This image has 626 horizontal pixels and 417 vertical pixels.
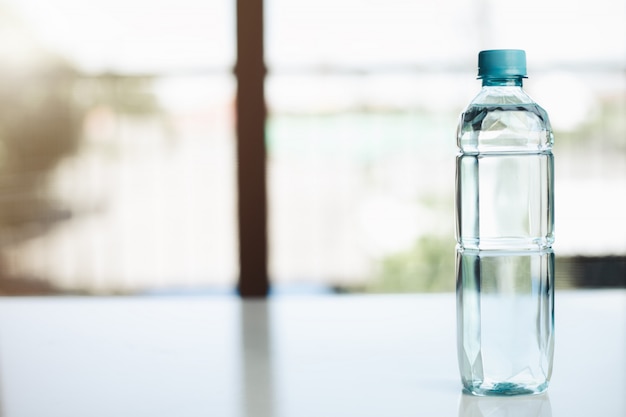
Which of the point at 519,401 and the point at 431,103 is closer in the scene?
the point at 519,401

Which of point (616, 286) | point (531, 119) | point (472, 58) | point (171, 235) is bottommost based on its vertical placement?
point (616, 286)

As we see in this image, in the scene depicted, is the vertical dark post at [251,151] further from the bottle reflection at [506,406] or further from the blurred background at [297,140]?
the bottle reflection at [506,406]

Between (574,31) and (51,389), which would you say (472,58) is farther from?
(51,389)

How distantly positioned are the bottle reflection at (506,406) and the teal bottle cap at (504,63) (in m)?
0.29

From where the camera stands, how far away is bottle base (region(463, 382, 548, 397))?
79cm

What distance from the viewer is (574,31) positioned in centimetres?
372

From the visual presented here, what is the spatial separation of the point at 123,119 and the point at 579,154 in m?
2.07

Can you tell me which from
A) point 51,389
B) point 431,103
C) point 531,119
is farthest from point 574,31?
point 51,389

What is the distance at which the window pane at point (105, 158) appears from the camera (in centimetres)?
379

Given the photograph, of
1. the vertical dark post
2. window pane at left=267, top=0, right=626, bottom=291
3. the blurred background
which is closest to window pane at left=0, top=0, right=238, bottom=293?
the blurred background

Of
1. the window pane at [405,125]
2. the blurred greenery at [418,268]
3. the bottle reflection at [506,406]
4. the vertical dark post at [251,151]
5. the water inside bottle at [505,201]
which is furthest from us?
the blurred greenery at [418,268]

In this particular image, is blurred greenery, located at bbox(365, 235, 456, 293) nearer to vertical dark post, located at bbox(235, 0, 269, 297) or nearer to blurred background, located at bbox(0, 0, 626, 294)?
blurred background, located at bbox(0, 0, 626, 294)

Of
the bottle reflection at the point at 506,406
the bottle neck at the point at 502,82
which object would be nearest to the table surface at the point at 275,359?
the bottle reflection at the point at 506,406

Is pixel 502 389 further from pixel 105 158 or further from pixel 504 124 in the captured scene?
pixel 105 158
